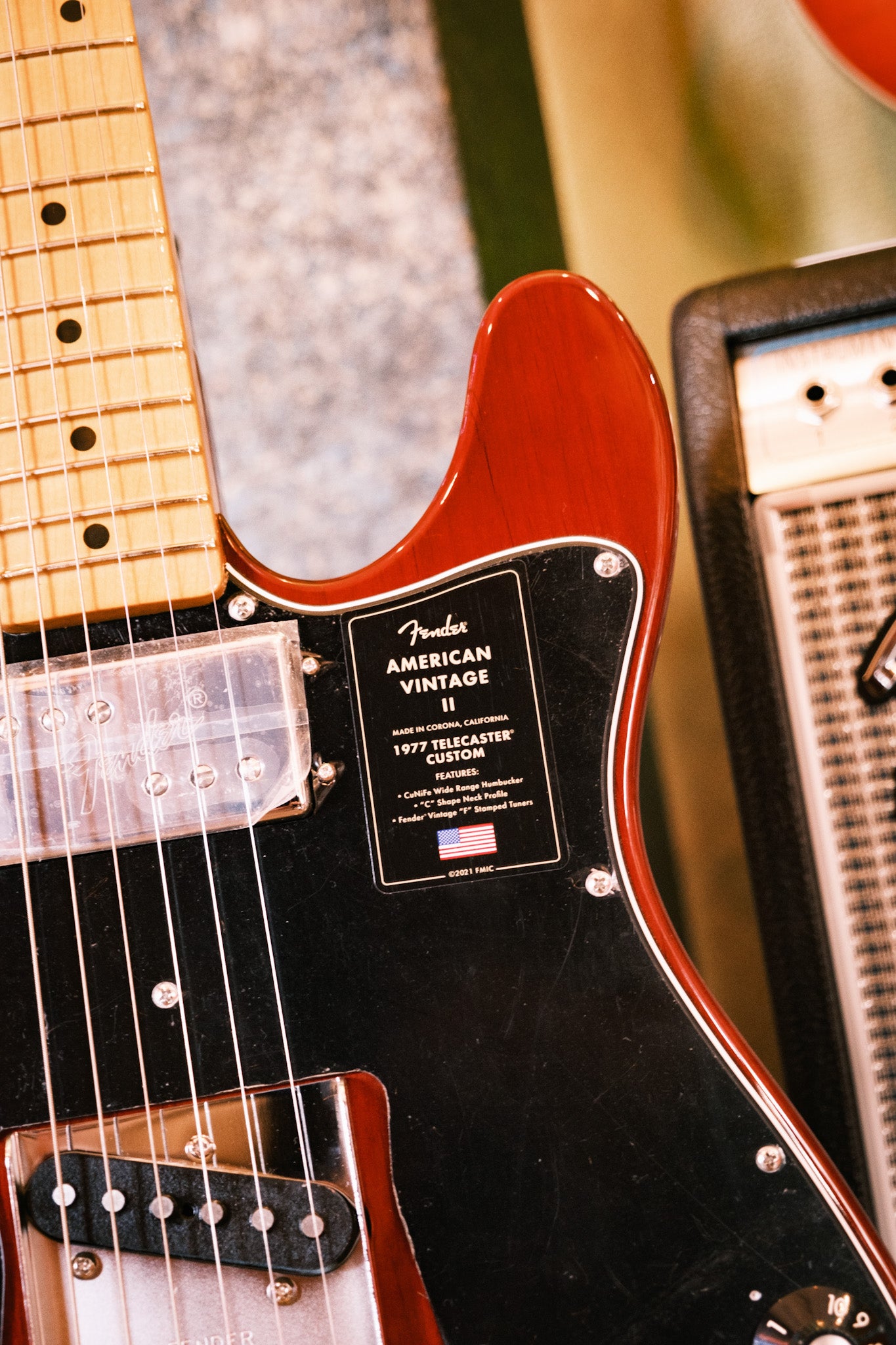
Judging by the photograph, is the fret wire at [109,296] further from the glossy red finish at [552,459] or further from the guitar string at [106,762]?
the glossy red finish at [552,459]

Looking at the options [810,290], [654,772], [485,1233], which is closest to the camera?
[485,1233]

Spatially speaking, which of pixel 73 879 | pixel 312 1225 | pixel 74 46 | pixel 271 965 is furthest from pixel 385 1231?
pixel 74 46

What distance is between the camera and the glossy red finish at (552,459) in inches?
22.8

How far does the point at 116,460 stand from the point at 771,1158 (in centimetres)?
53

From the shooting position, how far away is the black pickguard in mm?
519

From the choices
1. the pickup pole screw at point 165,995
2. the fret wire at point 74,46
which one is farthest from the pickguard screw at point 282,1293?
the fret wire at point 74,46

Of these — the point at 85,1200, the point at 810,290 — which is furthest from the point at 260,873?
the point at 810,290

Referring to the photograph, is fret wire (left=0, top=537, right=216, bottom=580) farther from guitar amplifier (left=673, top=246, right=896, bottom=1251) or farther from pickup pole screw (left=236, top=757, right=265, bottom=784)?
guitar amplifier (left=673, top=246, right=896, bottom=1251)

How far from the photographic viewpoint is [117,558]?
1.96ft

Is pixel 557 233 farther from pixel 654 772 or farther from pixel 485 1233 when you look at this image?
pixel 485 1233

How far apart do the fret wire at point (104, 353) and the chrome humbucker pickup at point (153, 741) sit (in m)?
0.18

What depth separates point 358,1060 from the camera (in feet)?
1.78

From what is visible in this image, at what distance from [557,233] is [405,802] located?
643 millimetres

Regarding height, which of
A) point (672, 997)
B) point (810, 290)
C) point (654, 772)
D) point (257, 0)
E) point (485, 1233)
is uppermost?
point (257, 0)
